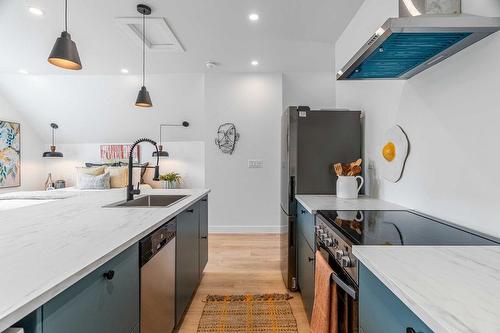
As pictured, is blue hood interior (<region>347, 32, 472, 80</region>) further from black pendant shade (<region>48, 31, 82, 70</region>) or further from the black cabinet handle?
black pendant shade (<region>48, 31, 82, 70</region>)

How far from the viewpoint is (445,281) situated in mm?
676

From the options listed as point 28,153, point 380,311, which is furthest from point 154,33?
point 28,153

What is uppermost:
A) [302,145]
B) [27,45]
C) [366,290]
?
[27,45]

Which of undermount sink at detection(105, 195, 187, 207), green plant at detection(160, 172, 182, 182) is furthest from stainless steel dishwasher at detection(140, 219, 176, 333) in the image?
green plant at detection(160, 172, 182, 182)

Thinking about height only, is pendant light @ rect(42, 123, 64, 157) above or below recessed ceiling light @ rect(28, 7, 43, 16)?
below

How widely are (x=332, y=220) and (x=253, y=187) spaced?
3080mm

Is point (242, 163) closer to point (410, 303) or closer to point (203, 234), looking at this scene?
point (203, 234)

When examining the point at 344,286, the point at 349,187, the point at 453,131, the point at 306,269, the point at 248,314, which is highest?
the point at 453,131

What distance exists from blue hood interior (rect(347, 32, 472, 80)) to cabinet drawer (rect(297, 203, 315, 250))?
3.12 ft

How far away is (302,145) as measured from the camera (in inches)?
92.4

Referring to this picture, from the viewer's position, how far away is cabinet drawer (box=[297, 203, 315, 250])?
5.73 feet

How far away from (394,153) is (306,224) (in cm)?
80

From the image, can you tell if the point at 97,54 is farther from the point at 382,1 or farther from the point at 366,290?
the point at 366,290

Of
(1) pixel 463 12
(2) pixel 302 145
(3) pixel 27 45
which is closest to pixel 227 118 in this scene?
(2) pixel 302 145
